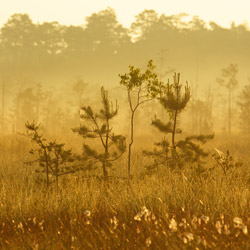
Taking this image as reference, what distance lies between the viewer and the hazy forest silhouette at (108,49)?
85.1 metres

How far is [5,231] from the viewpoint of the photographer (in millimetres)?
5625

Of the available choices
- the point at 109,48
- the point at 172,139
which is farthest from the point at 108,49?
the point at 172,139

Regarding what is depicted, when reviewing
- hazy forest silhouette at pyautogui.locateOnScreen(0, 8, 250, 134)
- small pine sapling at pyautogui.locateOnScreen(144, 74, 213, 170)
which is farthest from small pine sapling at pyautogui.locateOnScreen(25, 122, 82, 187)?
hazy forest silhouette at pyautogui.locateOnScreen(0, 8, 250, 134)

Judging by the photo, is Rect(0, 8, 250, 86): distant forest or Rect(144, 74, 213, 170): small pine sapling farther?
Rect(0, 8, 250, 86): distant forest

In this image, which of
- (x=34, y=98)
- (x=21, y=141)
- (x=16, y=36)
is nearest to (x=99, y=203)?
(x=21, y=141)

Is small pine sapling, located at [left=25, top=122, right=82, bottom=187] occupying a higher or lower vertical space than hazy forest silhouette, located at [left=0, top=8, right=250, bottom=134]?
lower

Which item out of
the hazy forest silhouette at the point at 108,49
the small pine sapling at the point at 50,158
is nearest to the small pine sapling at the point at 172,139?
the small pine sapling at the point at 50,158

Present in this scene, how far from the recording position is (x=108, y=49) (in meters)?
89.8

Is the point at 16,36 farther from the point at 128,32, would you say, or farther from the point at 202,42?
the point at 202,42

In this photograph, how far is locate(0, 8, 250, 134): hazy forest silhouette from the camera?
85.1m

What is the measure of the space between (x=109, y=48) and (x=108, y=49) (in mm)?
438

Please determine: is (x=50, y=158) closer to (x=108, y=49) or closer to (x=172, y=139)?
(x=172, y=139)

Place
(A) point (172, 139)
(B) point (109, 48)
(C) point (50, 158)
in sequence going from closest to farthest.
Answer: (C) point (50, 158)
(A) point (172, 139)
(B) point (109, 48)

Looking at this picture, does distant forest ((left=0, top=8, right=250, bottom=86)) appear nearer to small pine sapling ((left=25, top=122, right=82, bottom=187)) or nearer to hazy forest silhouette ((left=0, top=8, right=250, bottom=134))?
hazy forest silhouette ((left=0, top=8, right=250, bottom=134))
